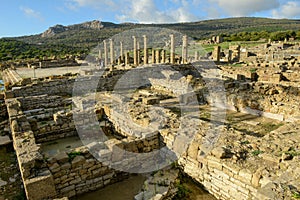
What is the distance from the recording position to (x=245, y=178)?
472 centimetres

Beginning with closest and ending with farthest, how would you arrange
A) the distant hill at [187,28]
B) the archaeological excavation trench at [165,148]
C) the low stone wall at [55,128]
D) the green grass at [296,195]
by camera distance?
the green grass at [296,195] < the archaeological excavation trench at [165,148] < the low stone wall at [55,128] < the distant hill at [187,28]

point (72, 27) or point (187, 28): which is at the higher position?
point (72, 27)

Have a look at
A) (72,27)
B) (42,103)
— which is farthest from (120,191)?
(72,27)

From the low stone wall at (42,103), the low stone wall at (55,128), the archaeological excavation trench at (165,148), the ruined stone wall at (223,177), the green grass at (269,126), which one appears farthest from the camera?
the low stone wall at (42,103)

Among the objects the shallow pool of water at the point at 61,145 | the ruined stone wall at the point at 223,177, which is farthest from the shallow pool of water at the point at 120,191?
the shallow pool of water at the point at 61,145

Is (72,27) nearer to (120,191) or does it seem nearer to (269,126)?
(269,126)

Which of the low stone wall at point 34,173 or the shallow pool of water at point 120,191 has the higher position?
the low stone wall at point 34,173

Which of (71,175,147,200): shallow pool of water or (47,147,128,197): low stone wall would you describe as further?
(71,175,147,200): shallow pool of water

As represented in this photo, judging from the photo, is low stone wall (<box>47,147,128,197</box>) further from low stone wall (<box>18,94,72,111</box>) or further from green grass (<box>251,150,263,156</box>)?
low stone wall (<box>18,94,72,111</box>)

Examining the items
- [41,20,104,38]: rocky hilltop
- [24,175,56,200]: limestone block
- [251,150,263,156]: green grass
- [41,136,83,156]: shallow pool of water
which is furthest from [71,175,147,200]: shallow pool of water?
[41,20,104,38]: rocky hilltop

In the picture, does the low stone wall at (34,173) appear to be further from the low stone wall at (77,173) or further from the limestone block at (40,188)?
the low stone wall at (77,173)

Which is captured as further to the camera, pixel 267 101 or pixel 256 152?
pixel 267 101

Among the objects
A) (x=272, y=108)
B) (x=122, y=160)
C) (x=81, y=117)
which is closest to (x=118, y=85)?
(x=81, y=117)

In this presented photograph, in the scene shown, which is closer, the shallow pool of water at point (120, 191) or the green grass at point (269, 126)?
the shallow pool of water at point (120, 191)
